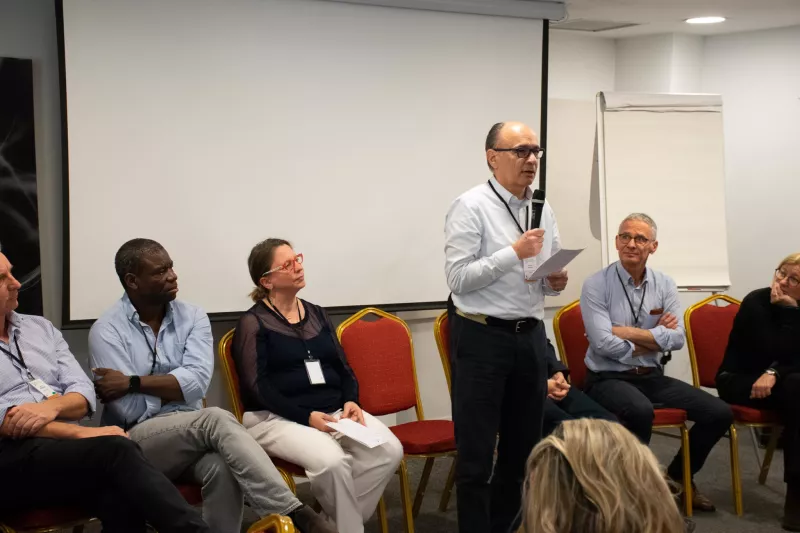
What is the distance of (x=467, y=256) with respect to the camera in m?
3.47

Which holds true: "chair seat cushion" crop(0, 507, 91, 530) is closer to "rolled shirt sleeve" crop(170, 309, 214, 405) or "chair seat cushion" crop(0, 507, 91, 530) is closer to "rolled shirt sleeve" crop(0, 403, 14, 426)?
"rolled shirt sleeve" crop(0, 403, 14, 426)

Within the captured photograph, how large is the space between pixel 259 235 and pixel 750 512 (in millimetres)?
2727

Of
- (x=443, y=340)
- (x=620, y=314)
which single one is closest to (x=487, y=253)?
(x=443, y=340)

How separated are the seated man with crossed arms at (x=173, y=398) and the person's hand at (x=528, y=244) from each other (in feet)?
3.90

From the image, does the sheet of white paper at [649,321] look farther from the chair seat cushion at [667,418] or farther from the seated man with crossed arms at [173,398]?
the seated man with crossed arms at [173,398]

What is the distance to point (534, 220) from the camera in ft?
11.3

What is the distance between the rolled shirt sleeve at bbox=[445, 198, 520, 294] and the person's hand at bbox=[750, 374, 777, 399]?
1796 millimetres

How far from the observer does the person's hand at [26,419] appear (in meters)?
3.03

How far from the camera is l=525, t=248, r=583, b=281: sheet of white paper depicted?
3.31 metres

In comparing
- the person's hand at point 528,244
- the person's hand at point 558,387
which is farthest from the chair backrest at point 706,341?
the person's hand at point 528,244

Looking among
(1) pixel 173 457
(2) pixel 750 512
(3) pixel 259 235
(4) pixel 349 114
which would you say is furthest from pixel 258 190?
(2) pixel 750 512

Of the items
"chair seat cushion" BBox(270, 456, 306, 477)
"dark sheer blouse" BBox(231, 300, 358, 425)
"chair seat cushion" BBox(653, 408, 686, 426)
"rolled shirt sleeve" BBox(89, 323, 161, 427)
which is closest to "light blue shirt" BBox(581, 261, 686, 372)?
"chair seat cushion" BBox(653, 408, 686, 426)

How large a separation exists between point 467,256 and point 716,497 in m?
2.19

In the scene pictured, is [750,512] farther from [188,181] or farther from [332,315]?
[188,181]
